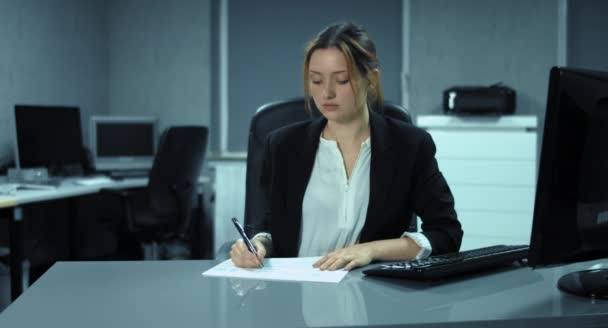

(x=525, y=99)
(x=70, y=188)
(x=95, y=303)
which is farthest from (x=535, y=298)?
(x=525, y=99)

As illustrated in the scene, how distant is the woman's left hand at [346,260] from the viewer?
129 cm

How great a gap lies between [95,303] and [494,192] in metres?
3.47

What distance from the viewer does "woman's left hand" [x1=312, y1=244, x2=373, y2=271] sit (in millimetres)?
1288

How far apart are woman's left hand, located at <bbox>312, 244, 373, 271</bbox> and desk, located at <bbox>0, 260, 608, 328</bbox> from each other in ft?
0.17

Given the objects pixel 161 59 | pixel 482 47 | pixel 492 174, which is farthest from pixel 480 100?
pixel 161 59

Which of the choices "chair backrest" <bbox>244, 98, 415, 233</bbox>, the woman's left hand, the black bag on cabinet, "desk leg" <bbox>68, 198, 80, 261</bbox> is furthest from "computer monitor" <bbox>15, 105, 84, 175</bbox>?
the woman's left hand

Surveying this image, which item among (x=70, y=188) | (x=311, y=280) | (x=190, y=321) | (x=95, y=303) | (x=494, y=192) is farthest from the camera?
(x=494, y=192)

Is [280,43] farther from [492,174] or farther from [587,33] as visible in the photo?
[587,33]

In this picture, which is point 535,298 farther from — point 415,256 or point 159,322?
point 159,322

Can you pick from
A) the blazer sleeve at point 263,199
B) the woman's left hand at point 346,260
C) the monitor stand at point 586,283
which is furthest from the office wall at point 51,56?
the monitor stand at point 586,283

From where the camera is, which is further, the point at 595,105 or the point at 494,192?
the point at 494,192

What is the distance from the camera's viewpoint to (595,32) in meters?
4.62

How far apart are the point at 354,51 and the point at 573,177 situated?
714 mm

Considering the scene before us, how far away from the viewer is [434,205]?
1601 mm
